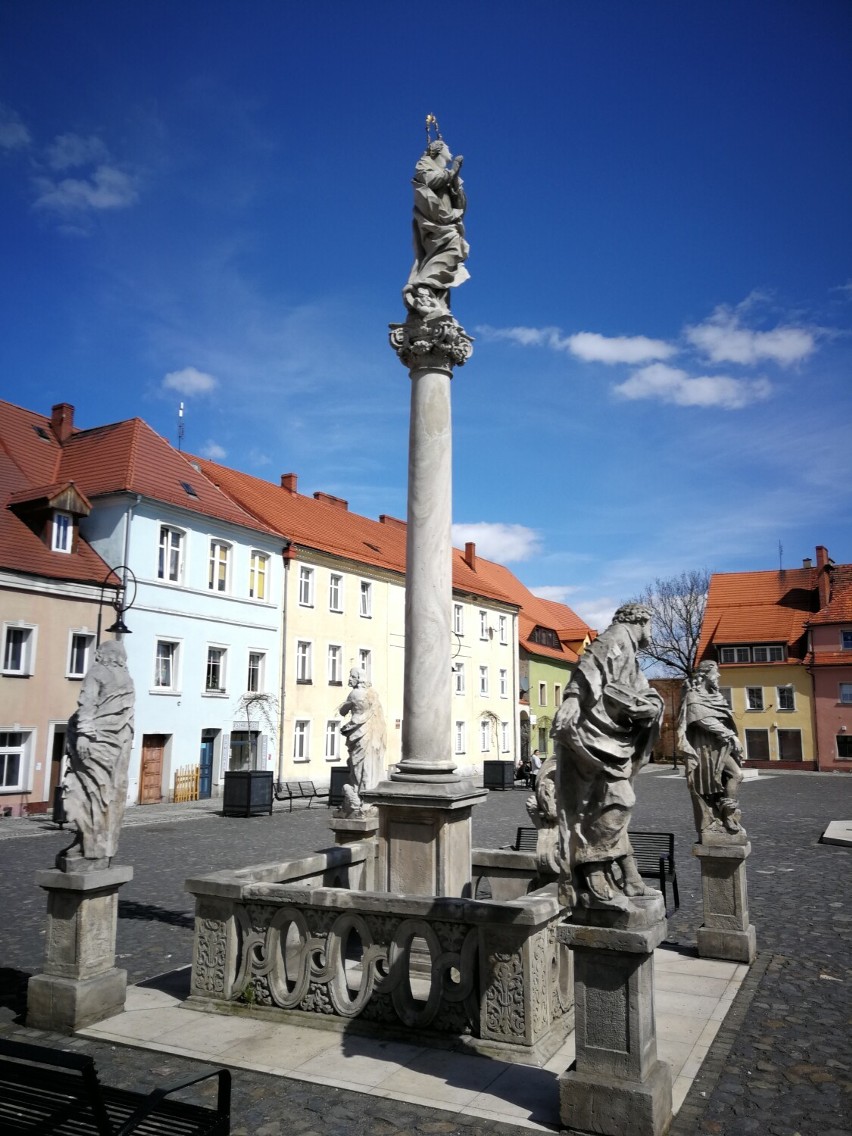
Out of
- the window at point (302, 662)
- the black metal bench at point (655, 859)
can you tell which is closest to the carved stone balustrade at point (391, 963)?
the black metal bench at point (655, 859)

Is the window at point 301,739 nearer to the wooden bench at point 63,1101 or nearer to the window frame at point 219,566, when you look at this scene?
the window frame at point 219,566

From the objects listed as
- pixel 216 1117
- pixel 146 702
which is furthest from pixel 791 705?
pixel 216 1117

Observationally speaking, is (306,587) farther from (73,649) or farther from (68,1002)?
(68,1002)

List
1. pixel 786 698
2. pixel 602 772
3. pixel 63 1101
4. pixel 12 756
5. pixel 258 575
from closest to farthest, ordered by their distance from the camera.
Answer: pixel 63 1101 < pixel 602 772 < pixel 12 756 < pixel 258 575 < pixel 786 698

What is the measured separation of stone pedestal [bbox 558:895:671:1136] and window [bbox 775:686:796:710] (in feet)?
152

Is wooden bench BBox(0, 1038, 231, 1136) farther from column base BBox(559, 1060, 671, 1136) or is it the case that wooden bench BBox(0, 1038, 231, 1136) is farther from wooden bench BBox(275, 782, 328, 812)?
wooden bench BBox(275, 782, 328, 812)

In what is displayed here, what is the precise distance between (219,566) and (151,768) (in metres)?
6.82

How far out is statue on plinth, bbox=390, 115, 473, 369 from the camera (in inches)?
328

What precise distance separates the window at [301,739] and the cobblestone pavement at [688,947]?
38.8ft

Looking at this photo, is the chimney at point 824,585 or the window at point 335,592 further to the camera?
the chimney at point 824,585

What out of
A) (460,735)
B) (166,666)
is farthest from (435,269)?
(460,735)

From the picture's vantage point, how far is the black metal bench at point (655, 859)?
9719 mm

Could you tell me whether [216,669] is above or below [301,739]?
above

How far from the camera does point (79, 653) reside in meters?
24.5
